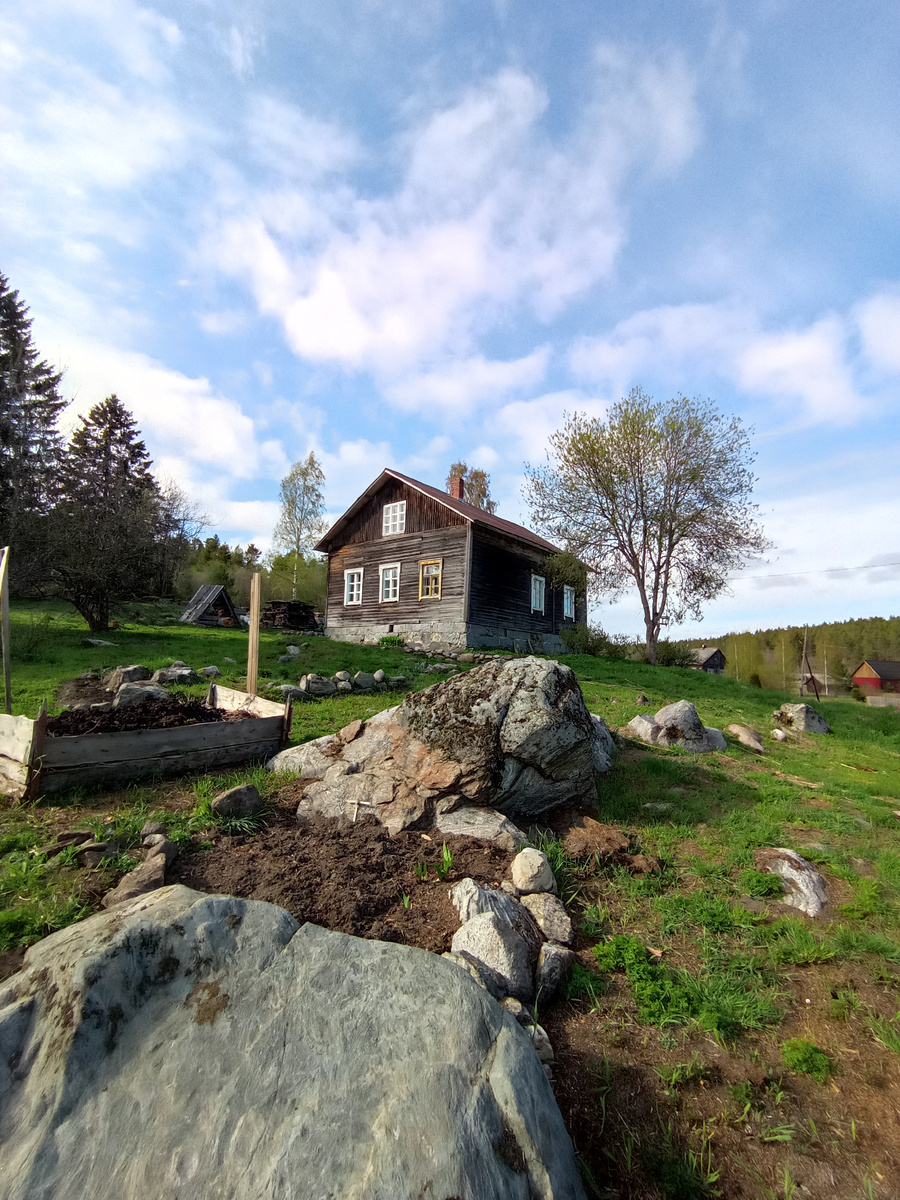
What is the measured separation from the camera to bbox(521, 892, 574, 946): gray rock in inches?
150

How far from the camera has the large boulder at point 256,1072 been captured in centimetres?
173

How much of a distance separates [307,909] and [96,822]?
104 inches

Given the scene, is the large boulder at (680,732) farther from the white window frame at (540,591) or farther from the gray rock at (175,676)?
the white window frame at (540,591)

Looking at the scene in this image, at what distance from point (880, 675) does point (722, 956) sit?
→ 5967 centimetres

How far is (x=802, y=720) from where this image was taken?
12.2m

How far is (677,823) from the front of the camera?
5863 millimetres

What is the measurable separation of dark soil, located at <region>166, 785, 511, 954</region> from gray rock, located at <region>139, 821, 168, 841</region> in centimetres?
43

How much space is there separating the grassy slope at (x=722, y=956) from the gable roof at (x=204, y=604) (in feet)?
64.6

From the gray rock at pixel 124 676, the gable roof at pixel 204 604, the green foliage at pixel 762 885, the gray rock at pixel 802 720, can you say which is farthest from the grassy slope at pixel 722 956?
the gable roof at pixel 204 604

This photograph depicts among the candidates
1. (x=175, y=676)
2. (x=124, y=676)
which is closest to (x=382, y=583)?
(x=175, y=676)

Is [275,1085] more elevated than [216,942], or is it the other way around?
[216,942]

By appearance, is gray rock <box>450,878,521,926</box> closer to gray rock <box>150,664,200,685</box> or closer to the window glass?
gray rock <box>150,664,200,685</box>

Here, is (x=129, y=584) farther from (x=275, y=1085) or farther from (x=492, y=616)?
(x=275, y=1085)

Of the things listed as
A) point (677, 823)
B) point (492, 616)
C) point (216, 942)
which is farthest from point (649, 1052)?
point (492, 616)
